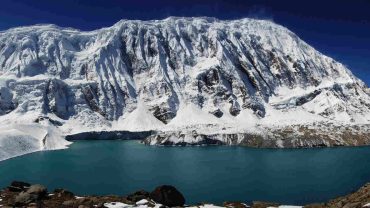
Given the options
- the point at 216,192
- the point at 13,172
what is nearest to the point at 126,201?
the point at 216,192

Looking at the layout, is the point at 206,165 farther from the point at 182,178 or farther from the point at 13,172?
the point at 13,172

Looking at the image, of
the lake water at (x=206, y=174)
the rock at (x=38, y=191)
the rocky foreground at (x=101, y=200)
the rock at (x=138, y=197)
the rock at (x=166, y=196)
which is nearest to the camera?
the rocky foreground at (x=101, y=200)

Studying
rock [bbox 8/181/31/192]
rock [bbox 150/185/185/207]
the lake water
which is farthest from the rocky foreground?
the lake water

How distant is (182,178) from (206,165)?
31416 mm

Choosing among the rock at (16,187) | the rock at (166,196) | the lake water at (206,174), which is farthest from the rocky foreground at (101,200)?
the lake water at (206,174)

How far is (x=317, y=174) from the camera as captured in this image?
132m

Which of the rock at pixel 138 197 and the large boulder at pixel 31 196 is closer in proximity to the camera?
the large boulder at pixel 31 196

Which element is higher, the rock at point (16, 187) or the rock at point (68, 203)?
the rock at point (16, 187)

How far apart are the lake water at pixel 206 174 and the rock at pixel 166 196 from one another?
88.8 ft

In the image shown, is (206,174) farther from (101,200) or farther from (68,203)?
(68,203)

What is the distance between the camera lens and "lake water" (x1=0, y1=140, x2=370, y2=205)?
102 m

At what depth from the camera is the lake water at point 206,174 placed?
102375mm

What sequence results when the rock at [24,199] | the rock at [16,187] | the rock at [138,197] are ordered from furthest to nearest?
the rock at [16,187]
the rock at [138,197]
the rock at [24,199]

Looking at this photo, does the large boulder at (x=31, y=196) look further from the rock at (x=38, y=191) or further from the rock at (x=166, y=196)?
the rock at (x=166, y=196)
